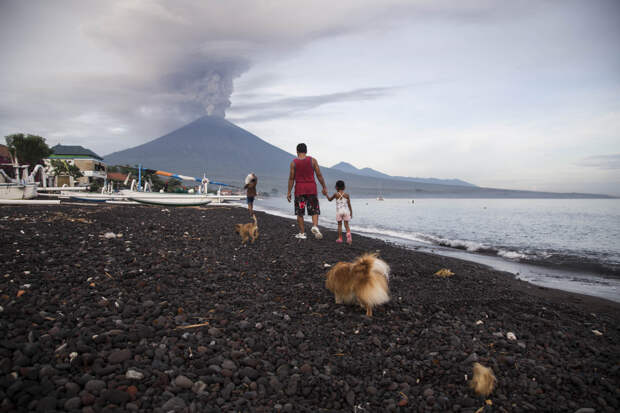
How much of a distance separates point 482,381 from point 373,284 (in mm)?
1619

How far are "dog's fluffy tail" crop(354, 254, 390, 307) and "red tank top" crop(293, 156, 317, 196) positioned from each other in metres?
5.86

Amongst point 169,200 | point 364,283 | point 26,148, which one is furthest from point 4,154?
point 364,283

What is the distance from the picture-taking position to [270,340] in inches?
130

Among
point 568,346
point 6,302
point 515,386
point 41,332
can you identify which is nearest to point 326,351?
point 515,386

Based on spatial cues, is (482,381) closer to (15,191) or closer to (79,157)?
(15,191)

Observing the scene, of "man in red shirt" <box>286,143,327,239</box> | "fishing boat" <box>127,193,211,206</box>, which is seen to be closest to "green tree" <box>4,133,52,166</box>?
"fishing boat" <box>127,193,211,206</box>

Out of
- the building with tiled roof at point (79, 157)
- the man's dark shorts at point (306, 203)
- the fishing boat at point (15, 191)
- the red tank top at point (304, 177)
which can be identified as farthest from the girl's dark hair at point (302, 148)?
the building with tiled roof at point (79, 157)

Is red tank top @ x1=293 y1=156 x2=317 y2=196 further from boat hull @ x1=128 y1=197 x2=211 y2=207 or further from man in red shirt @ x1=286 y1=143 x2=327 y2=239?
boat hull @ x1=128 y1=197 x2=211 y2=207

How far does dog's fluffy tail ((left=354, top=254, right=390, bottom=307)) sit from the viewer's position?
4.04 metres

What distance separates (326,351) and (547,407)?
1931mm

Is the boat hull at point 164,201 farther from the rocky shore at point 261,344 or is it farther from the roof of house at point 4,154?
the roof of house at point 4,154

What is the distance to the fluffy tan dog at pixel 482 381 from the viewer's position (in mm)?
2658

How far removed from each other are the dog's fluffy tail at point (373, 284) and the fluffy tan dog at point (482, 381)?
1.38 metres

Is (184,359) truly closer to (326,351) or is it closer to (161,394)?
(161,394)
